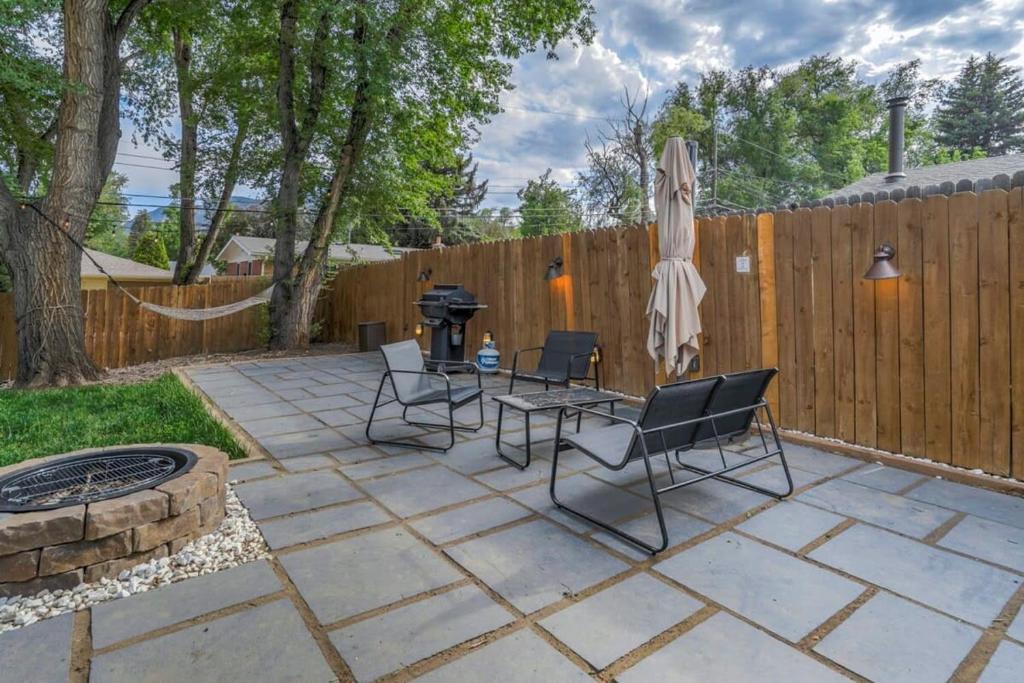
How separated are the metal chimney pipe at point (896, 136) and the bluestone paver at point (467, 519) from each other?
417 inches

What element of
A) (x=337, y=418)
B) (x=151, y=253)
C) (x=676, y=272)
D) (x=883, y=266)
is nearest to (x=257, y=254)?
(x=151, y=253)

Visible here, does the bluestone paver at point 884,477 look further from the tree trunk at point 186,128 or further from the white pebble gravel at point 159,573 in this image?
the tree trunk at point 186,128

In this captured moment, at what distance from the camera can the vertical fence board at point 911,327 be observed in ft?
10.1

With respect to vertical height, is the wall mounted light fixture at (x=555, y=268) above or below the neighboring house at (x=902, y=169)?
below

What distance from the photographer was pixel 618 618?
1725mm

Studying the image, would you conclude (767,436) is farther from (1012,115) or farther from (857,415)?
(1012,115)

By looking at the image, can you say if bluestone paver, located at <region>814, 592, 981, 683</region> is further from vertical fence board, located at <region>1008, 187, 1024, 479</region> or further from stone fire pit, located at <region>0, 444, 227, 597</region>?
stone fire pit, located at <region>0, 444, 227, 597</region>

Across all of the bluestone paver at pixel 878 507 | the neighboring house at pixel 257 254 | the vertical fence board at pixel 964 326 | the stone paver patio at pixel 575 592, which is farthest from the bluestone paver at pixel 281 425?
the neighboring house at pixel 257 254

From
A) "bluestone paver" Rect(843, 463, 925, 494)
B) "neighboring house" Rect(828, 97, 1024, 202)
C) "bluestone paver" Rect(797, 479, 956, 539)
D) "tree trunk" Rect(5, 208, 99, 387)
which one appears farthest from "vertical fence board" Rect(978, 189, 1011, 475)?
"tree trunk" Rect(5, 208, 99, 387)

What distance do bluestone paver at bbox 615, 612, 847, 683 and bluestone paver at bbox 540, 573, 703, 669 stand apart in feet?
0.26

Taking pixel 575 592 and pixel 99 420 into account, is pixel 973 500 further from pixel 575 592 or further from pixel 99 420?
pixel 99 420

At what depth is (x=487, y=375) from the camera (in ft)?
21.6

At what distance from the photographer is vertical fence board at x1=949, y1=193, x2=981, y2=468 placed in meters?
2.88

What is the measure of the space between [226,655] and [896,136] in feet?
39.5
